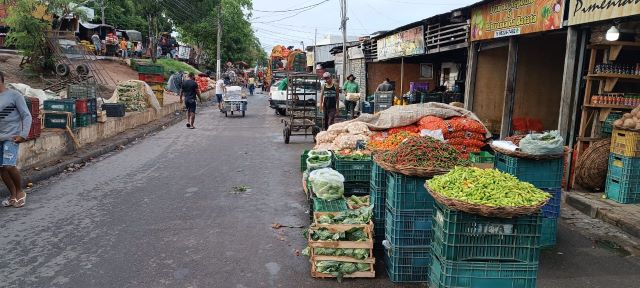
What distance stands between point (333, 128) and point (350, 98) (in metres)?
8.54

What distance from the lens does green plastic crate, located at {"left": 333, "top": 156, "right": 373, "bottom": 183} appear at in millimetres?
7031

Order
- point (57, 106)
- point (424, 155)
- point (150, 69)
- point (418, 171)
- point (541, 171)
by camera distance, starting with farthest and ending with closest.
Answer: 1. point (150, 69)
2. point (57, 106)
3. point (541, 171)
4. point (424, 155)
5. point (418, 171)

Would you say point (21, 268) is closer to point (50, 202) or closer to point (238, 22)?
point (50, 202)

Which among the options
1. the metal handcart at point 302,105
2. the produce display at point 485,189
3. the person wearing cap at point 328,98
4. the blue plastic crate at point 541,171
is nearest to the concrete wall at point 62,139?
the metal handcart at point 302,105

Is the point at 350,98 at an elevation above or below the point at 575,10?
below

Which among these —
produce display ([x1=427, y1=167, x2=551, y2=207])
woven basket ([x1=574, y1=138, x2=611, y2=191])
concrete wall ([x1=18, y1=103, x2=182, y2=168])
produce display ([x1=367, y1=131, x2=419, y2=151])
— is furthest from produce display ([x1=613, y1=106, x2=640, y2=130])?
concrete wall ([x1=18, y1=103, x2=182, y2=168])

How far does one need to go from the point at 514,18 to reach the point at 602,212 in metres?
4.74

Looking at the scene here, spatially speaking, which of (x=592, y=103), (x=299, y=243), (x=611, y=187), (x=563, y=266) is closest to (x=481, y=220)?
(x=563, y=266)

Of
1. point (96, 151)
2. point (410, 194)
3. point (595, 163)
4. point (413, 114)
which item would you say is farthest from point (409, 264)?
point (96, 151)

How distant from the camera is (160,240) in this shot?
18.8ft

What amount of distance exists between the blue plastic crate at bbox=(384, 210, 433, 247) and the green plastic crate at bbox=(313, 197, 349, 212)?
1.10 metres

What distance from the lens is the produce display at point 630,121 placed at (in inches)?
282

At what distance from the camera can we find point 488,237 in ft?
12.7

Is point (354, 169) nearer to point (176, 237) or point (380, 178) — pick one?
point (380, 178)
